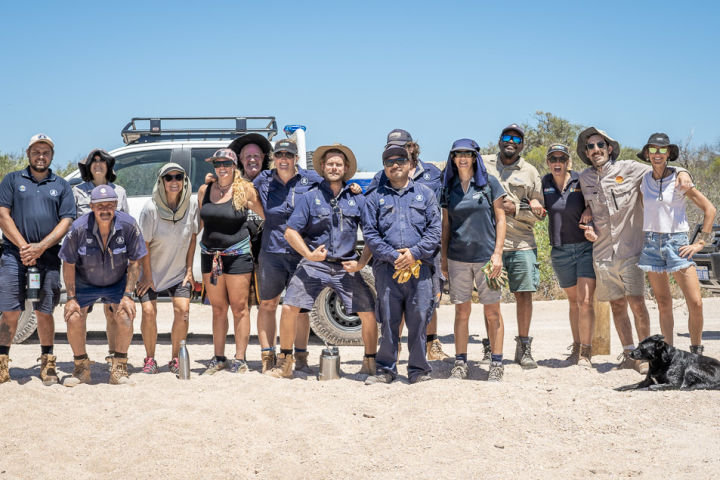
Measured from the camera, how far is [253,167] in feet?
23.3

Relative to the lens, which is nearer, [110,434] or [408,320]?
[110,434]

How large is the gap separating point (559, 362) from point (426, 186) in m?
2.18

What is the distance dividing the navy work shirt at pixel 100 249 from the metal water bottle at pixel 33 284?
0.99 ft

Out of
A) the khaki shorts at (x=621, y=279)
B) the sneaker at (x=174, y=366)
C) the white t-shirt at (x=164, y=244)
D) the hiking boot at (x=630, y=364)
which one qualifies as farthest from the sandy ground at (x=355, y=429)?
the white t-shirt at (x=164, y=244)

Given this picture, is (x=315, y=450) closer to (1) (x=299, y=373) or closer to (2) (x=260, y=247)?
(1) (x=299, y=373)

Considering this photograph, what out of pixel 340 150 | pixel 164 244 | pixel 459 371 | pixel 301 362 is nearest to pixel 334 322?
pixel 301 362

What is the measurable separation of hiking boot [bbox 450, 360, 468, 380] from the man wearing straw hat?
30.5 inches

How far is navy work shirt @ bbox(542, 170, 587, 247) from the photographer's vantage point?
6.75m

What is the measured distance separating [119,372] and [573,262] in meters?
3.93

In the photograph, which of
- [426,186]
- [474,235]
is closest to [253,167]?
[426,186]

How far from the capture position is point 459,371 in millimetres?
6371

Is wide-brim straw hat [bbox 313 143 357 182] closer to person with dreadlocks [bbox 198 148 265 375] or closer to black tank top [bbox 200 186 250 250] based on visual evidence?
person with dreadlocks [bbox 198 148 265 375]

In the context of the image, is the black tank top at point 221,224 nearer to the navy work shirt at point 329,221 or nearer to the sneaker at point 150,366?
the navy work shirt at point 329,221

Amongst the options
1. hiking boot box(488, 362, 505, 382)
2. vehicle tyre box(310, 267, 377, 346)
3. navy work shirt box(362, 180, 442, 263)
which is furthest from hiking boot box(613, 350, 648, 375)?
vehicle tyre box(310, 267, 377, 346)
